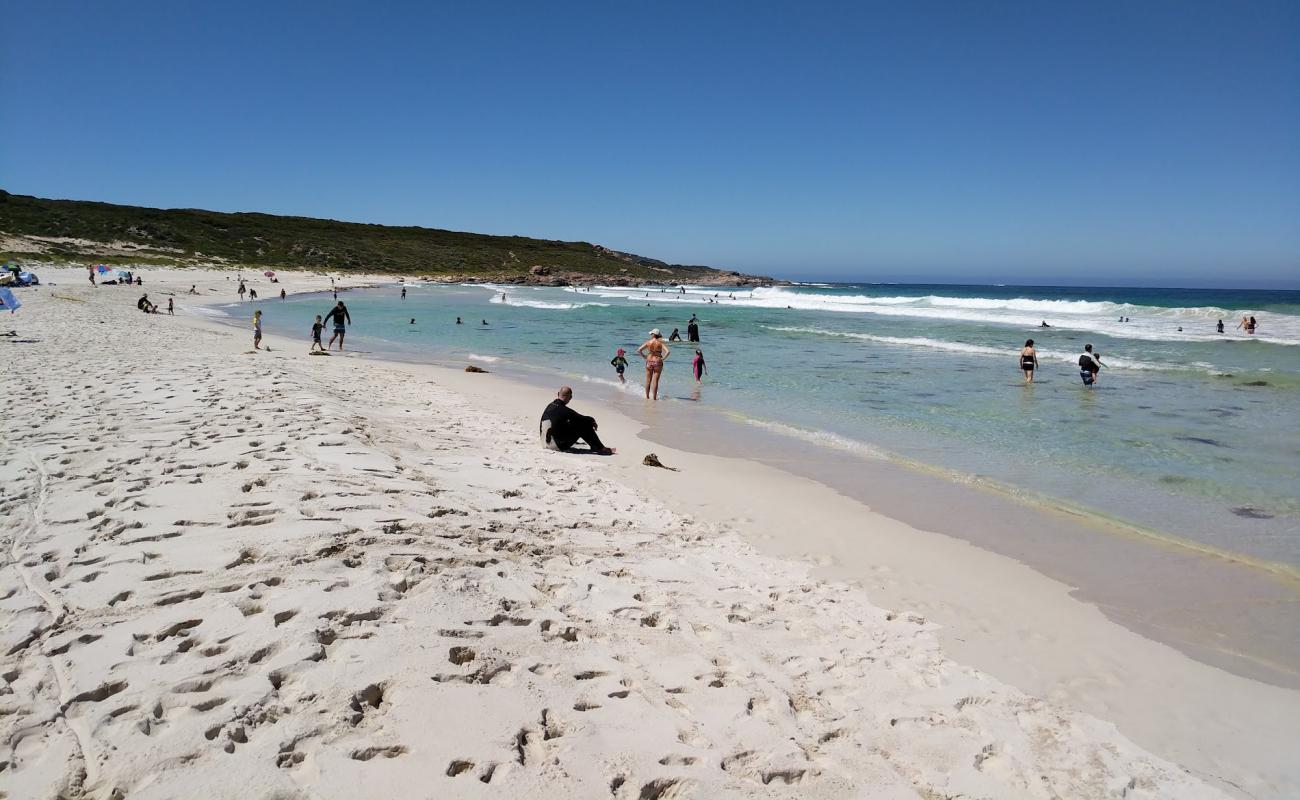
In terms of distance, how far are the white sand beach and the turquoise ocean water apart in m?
3.47

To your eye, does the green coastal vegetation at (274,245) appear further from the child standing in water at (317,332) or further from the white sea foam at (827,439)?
the white sea foam at (827,439)

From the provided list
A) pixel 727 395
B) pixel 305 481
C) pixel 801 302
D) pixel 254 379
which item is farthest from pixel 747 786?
pixel 801 302

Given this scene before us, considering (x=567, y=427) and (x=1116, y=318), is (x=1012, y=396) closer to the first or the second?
(x=567, y=427)

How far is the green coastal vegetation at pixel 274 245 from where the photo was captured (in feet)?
219

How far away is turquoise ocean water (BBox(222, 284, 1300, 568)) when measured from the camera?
838 centimetres

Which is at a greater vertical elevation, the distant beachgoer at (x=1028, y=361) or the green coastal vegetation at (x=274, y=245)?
the green coastal vegetation at (x=274, y=245)

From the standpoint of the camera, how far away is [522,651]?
3594 mm

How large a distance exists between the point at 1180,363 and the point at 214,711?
26.8 metres

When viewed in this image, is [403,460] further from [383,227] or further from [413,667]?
[383,227]

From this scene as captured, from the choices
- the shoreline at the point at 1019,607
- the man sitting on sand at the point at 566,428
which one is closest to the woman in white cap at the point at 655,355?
the man sitting on sand at the point at 566,428

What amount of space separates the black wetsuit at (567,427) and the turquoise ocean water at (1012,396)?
10.9ft

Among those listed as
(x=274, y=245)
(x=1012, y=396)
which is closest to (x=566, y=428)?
(x=1012, y=396)

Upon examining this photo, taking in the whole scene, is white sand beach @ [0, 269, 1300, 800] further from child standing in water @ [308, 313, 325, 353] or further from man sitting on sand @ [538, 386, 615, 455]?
child standing in water @ [308, 313, 325, 353]

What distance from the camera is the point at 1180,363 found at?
22250 millimetres
